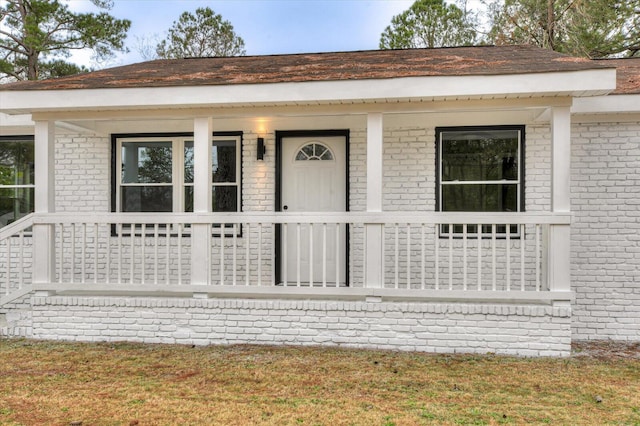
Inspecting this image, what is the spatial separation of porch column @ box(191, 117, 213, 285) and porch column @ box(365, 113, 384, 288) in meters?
1.70

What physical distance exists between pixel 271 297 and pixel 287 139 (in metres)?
2.20

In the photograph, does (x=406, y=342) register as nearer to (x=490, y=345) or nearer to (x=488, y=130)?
(x=490, y=345)

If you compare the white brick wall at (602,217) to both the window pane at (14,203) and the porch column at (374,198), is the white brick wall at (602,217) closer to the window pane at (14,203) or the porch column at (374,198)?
the porch column at (374,198)

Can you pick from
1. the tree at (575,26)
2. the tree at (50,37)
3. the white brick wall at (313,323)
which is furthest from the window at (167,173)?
the tree at (575,26)

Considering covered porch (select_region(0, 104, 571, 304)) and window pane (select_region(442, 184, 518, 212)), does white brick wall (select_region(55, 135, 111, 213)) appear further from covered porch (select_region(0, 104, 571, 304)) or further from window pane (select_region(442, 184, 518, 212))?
window pane (select_region(442, 184, 518, 212))

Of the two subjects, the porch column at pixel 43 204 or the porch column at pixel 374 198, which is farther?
the porch column at pixel 43 204

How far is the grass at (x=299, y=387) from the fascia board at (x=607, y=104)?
Result: 259cm

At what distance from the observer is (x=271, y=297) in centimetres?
524

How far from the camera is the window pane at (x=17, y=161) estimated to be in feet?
21.7

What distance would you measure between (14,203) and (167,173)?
222cm

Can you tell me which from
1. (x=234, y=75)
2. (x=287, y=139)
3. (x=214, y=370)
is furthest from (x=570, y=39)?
(x=214, y=370)

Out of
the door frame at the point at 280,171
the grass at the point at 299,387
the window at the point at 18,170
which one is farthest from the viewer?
the window at the point at 18,170

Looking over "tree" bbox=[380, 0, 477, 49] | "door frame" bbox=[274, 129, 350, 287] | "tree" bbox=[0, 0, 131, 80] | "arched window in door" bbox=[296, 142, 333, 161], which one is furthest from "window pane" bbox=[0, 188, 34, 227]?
"tree" bbox=[380, 0, 477, 49]

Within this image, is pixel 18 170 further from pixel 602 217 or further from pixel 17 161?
pixel 602 217
